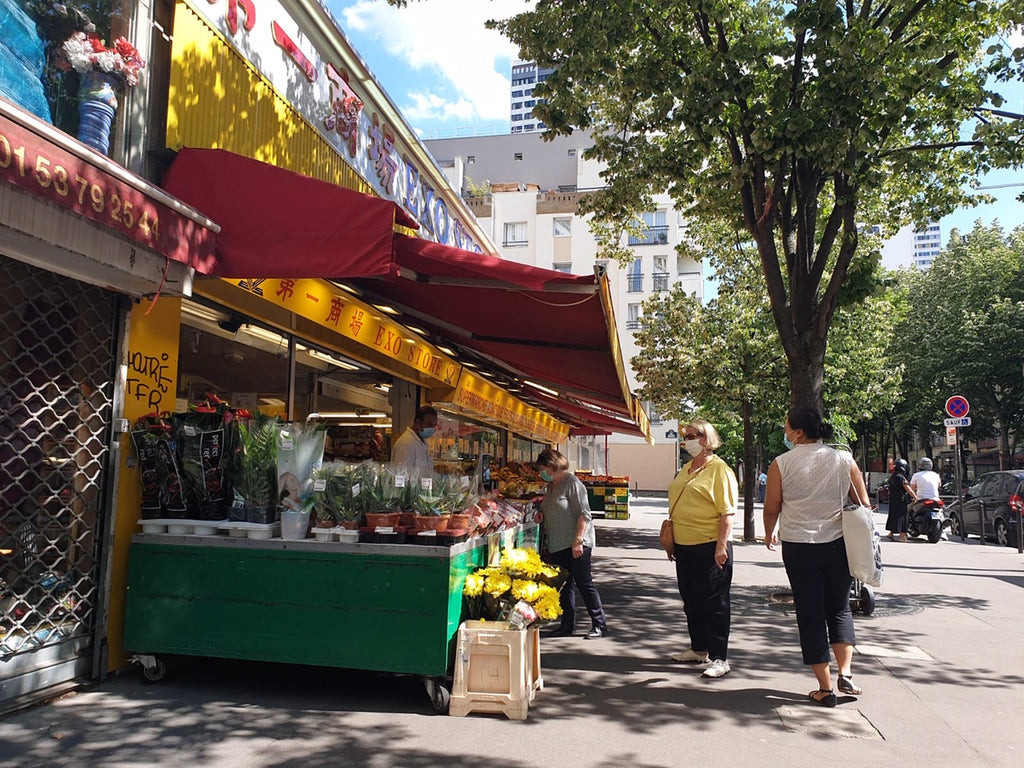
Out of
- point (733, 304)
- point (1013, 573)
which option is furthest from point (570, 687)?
point (733, 304)

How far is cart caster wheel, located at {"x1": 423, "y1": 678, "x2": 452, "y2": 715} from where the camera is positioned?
14.0 feet

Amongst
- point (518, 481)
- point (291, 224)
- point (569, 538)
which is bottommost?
point (569, 538)

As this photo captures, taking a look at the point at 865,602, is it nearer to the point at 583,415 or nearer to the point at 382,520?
the point at 382,520

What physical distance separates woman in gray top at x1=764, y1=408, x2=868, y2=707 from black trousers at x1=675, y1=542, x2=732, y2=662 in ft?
1.81

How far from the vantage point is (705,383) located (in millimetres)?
14883

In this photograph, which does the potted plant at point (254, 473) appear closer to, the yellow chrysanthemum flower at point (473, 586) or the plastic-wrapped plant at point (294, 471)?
the plastic-wrapped plant at point (294, 471)

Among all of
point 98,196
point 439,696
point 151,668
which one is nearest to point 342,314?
point 98,196

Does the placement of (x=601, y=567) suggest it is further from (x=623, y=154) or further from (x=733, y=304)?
(x=733, y=304)

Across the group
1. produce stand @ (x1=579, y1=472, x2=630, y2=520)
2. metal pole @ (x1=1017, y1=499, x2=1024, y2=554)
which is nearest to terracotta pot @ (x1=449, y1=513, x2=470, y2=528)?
metal pole @ (x1=1017, y1=499, x2=1024, y2=554)

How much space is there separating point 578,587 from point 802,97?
18.4ft

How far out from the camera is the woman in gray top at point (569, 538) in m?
6.36

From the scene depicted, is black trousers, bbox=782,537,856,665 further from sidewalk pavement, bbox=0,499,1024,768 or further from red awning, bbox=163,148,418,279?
red awning, bbox=163,148,418,279

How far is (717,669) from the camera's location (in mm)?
5207

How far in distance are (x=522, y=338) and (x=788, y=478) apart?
3073mm
